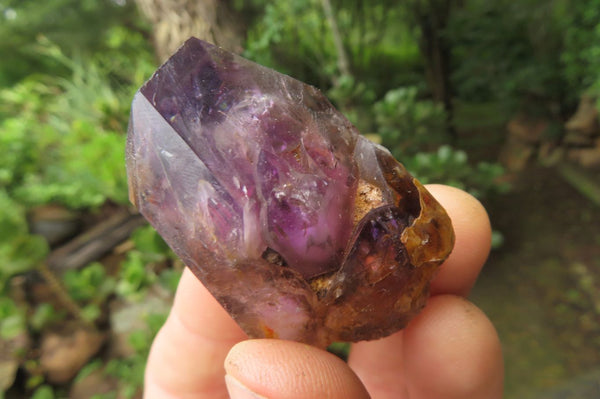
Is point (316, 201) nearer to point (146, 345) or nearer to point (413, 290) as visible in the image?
point (413, 290)

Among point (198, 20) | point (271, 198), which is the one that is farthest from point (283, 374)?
point (198, 20)

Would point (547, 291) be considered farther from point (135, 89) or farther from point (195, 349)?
point (135, 89)

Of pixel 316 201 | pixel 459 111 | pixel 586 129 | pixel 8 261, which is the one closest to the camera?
pixel 316 201

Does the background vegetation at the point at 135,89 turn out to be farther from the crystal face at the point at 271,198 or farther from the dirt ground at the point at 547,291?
the crystal face at the point at 271,198

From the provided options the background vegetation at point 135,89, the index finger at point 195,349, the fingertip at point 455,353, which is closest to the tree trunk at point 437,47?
the background vegetation at point 135,89

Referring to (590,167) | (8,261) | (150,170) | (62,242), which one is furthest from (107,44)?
(590,167)

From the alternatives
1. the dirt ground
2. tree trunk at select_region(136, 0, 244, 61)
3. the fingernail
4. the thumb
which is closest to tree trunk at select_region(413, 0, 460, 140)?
the dirt ground

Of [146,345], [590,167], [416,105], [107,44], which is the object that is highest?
[107,44]

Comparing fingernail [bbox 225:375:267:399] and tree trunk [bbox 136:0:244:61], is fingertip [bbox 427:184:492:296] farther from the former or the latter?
Result: tree trunk [bbox 136:0:244:61]
